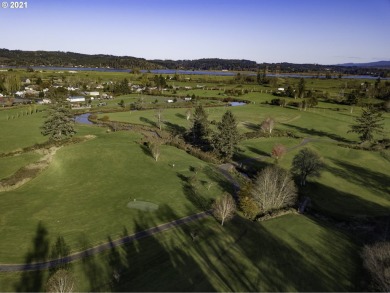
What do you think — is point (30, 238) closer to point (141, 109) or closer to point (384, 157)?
point (384, 157)

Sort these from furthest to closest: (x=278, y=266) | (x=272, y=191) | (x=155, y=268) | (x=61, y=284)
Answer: (x=272, y=191) < (x=278, y=266) < (x=155, y=268) < (x=61, y=284)

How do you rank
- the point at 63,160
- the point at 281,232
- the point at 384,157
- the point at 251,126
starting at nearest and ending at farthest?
the point at 281,232
the point at 63,160
the point at 384,157
the point at 251,126

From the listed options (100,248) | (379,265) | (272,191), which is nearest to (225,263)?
(100,248)

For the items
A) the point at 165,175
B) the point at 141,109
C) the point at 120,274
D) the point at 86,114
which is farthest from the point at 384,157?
the point at 86,114

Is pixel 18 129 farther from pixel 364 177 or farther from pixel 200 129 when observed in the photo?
pixel 364 177

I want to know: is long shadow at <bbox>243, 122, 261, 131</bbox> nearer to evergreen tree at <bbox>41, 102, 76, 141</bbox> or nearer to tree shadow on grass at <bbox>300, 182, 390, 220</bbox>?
tree shadow on grass at <bbox>300, 182, 390, 220</bbox>

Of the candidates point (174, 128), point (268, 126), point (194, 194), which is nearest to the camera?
point (194, 194)

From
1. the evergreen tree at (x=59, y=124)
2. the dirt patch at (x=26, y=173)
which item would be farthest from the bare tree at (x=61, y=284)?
the evergreen tree at (x=59, y=124)

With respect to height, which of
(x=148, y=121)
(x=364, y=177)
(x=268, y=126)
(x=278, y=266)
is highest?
(x=268, y=126)
